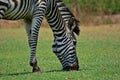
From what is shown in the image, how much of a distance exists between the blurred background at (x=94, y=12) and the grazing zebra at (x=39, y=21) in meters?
21.3

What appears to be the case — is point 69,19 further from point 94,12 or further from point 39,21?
point 94,12

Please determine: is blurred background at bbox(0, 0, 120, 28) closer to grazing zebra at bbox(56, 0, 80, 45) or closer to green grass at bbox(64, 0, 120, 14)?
green grass at bbox(64, 0, 120, 14)

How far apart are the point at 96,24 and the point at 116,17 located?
2.54 metres

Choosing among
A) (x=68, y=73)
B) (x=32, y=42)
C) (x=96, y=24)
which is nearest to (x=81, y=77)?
(x=68, y=73)

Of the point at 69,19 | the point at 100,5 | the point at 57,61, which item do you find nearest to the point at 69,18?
the point at 69,19

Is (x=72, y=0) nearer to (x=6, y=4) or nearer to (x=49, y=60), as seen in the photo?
(x=49, y=60)

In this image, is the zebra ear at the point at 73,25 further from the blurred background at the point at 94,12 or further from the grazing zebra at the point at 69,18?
the blurred background at the point at 94,12

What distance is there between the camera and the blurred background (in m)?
36.7

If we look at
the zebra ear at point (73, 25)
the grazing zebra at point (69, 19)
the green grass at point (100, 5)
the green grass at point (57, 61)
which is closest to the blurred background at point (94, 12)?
the green grass at point (100, 5)

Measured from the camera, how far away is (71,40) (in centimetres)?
1466

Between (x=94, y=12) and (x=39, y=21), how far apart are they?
24.5 meters

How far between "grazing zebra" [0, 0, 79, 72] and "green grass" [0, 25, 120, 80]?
0.43 meters

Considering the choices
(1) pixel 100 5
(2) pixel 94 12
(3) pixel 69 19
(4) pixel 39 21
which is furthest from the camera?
(1) pixel 100 5

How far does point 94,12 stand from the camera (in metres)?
38.2
